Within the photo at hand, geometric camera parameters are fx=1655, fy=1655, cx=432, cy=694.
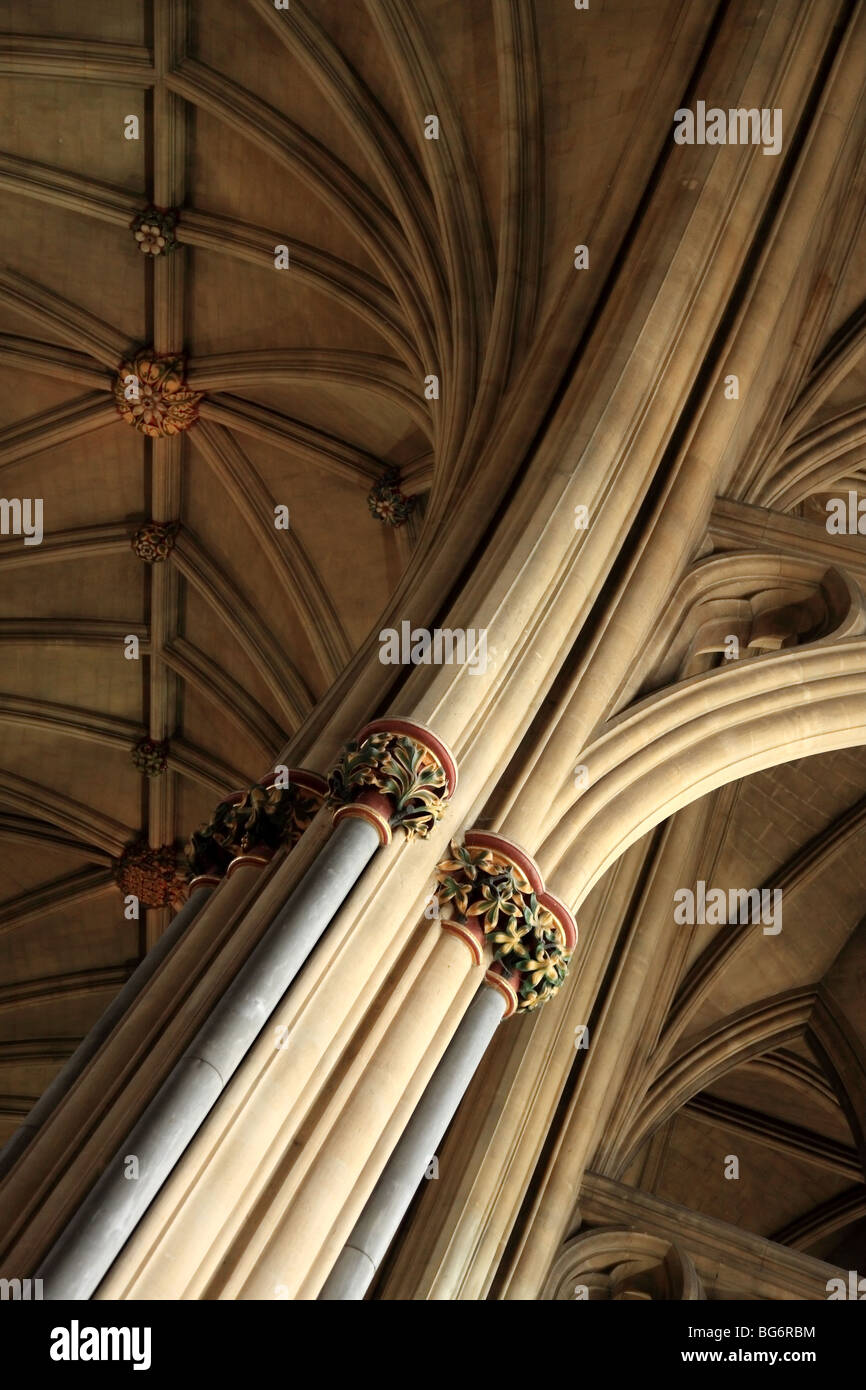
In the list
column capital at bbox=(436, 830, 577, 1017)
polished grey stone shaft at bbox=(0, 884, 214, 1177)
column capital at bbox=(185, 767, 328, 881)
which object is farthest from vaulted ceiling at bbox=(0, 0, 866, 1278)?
polished grey stone shaft at bbox=(0, 884, 214, 1177)

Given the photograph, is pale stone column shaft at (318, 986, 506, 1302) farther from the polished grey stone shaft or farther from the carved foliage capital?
the polished grey stone shaft

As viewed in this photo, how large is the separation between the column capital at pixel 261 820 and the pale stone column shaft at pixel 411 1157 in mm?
1021

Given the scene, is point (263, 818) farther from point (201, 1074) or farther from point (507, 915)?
point (201, 1074)

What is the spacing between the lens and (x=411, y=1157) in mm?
6113

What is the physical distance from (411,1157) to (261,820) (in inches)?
58.1

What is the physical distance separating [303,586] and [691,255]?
21.9 ft

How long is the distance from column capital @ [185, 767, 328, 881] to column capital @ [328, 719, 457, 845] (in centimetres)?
23

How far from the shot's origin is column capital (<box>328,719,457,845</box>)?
20.9ft

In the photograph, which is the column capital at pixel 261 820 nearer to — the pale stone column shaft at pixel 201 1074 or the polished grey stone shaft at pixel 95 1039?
the polished grey stone shaft at pixel 95 1039

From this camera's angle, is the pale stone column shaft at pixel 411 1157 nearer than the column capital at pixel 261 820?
Yes

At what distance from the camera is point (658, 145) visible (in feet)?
32.4

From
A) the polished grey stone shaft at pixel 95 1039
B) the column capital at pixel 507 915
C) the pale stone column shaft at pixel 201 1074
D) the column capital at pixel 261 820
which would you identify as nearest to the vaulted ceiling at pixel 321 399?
the column capital at pixel 261 820

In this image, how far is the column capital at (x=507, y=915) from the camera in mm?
6629

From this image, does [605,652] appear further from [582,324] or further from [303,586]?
[303,586]
